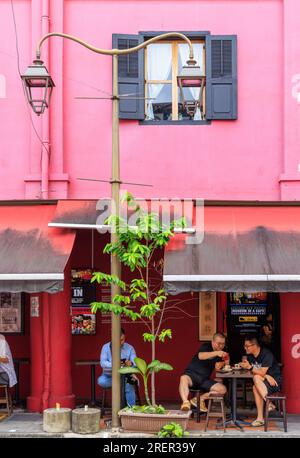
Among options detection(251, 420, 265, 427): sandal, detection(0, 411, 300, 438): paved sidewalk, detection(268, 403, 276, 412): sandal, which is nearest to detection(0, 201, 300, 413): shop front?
detection(0, 411, 300, 438): paved sidewalk

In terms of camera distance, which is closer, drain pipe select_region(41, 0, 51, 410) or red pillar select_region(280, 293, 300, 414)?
drain pipe select_region(41, 0, 51, 410)

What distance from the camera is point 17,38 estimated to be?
1342cm

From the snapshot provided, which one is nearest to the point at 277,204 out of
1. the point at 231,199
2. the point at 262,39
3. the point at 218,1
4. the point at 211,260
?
the point at 231,199

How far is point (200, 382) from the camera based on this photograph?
12188 mm

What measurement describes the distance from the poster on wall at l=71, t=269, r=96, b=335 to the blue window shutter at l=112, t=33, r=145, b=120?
123 inches

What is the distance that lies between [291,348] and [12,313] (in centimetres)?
526

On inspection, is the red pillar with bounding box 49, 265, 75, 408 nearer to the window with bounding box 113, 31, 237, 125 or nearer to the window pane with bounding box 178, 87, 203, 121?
the window with bounding box 113, 31, 237, 125

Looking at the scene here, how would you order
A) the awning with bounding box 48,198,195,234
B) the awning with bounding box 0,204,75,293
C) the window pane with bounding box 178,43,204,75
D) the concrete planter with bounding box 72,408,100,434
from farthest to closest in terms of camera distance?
the window pane with bounding box 178,43,204,75 < the awning with bounding box 48,198,195,234 < the awning with bounding box 0,204,75,293 < the concrete planter with bounding box 72,408,100,434

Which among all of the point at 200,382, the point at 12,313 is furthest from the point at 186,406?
the point at 12,313

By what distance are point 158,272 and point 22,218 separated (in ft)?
9.13

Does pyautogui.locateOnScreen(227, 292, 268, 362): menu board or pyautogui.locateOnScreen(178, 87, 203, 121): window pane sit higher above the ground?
pyautogui.locateOnScreen(178, 87, 203, 121): window pane

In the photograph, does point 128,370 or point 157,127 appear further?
point 157,127

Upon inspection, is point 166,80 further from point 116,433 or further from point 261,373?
point 116,433

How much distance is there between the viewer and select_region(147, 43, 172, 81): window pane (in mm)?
13625
